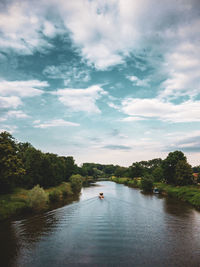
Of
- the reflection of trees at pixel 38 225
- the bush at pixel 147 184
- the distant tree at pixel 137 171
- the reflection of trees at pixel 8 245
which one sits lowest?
the reflection of trees at pixel 38 225

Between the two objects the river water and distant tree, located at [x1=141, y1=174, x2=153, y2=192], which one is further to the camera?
distant tree, located at [x1=141, y1=174, x2=153, y2=192]

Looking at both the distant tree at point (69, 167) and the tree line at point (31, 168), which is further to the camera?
the distant tree at point (69, 167)

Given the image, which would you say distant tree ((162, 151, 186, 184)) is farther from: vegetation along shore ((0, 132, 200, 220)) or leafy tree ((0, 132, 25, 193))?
leafy tree ((0, 132, 25, 193))

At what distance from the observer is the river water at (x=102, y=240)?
22.6 metres

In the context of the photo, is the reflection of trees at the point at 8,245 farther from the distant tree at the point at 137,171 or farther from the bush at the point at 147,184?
the distant tree at the point at 137,171

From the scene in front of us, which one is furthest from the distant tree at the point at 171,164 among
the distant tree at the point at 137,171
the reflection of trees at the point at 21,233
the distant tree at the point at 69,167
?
the distant tree at the point at 137,171

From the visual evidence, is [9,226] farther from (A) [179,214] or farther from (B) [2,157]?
(A) [179,214]

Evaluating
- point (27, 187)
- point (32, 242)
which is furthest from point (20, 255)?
point (27, 187)

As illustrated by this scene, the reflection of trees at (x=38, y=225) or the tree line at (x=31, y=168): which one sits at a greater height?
the tree line at (x=31, y=168)

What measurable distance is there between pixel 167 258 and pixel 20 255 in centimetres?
1928

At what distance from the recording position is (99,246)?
26.3 meters

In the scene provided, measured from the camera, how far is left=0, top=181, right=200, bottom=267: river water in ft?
74.2

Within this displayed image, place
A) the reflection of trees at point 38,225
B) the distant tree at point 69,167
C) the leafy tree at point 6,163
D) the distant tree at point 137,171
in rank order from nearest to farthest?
the reflection of trees at point 38,225 → the leafy tree at point 6,163 → the distant tree at point 69,167 → the distant tree at point 137,171

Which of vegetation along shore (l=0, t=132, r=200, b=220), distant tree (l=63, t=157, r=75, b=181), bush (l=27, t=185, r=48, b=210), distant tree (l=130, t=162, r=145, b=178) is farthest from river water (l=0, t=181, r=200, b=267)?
distant tree (l=130, t=162, r=145, b=178)
